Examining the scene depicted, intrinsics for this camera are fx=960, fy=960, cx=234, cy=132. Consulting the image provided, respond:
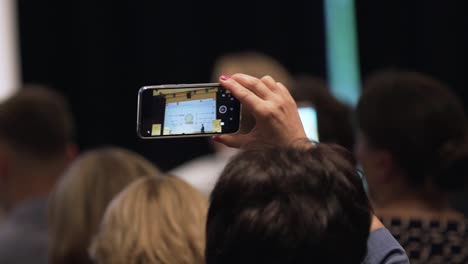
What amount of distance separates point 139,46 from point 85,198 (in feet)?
9.42

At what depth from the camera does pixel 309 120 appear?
95.2 inches

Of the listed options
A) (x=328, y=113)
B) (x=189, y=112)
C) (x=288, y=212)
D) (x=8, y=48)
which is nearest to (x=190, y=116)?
(x=189, y=112)

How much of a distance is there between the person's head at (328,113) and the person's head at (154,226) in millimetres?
774

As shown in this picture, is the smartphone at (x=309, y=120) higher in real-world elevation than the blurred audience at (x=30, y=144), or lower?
higher

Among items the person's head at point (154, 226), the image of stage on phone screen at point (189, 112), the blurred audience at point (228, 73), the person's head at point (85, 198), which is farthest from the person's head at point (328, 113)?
the image of stage on phone screen at point (189, 112)

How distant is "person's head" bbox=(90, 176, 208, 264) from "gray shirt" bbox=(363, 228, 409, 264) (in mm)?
414

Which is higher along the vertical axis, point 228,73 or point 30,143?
point 228,73

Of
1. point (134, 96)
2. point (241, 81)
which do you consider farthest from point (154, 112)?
point (134, 96)

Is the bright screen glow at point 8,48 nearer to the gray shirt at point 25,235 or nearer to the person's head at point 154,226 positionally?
the gray shirt at point 25,235

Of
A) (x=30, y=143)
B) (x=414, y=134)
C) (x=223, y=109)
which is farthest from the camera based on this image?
(x=30, y=143)

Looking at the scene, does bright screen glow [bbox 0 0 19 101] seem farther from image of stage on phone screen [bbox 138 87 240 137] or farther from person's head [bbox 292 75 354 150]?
image of stage on phone screen [bbox 138 87 240 137]

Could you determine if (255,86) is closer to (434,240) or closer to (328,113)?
(434,240)

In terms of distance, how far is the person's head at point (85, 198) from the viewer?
243 centimetres

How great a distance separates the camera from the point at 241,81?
1.56m
